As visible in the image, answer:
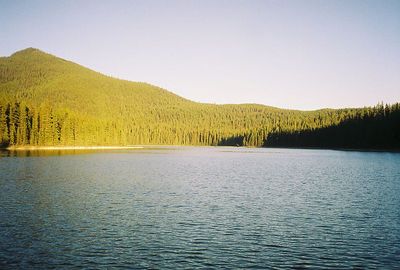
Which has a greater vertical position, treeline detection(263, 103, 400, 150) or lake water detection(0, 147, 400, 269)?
treeline detection(263, 103, 400, 150)

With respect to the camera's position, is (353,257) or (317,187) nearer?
(353,257)

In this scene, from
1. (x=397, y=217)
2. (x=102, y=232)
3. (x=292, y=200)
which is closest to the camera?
(x=102, y=232)

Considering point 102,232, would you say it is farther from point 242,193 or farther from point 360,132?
point 360,132

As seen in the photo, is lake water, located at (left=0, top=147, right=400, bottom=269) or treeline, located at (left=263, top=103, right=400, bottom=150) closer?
lake water, located at (left=0, top=147, right=400, bottom=269)

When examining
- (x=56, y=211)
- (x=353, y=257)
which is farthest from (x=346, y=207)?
(x=56, y=211)

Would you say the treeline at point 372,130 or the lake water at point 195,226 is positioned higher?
the treeline at point 372,130

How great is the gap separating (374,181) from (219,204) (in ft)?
99.2

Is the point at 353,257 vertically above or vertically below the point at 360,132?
below

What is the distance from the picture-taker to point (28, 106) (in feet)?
466

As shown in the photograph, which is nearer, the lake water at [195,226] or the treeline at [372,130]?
the lake water at [195,226]

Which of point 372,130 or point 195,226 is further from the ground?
point 372,130

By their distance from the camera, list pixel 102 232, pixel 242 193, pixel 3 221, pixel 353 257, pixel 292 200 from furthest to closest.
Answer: pixel 242 193 → pixel 292 200 → pixel 3 221 → pixel 102 232 → pixel 353 257

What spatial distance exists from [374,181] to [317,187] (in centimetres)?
1228

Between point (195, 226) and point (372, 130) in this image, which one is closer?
point (195, 226)
